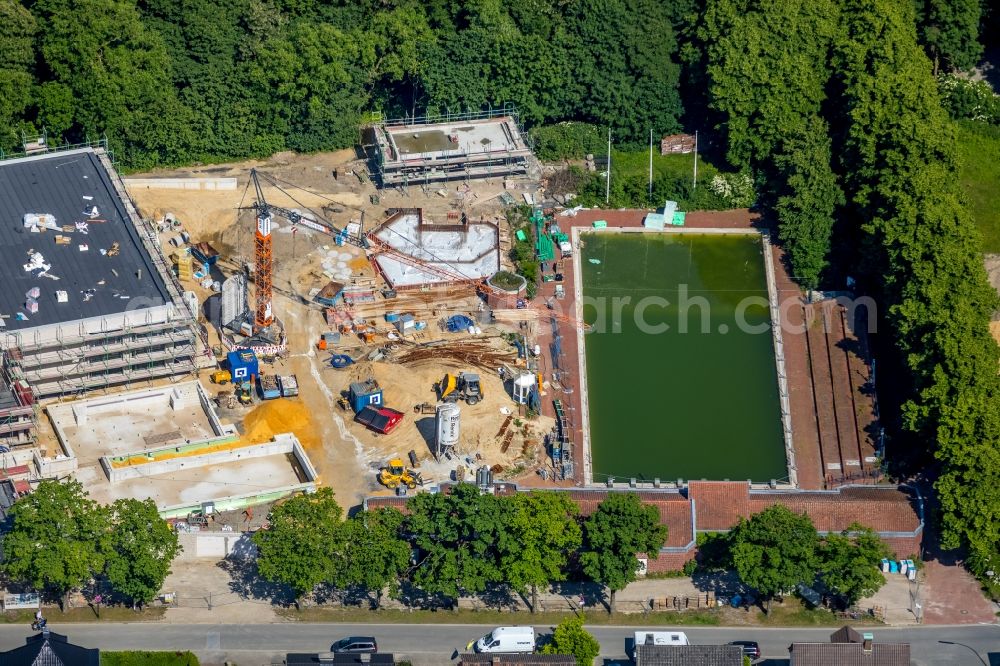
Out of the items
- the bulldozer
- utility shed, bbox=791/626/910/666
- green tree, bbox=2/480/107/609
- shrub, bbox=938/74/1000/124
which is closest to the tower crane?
the bulldozer

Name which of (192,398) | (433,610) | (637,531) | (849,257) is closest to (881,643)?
(637,531)

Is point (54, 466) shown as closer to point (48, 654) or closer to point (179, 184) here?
point (48, 654)

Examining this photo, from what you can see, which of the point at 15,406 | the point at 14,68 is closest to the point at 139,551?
the point at 15,406

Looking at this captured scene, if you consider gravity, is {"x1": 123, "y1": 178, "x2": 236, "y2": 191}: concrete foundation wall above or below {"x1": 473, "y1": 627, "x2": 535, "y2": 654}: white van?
above

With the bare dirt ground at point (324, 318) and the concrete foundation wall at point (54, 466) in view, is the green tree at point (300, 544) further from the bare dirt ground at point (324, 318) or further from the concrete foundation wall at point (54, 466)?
the concrete foundation wall at point (54, 466)

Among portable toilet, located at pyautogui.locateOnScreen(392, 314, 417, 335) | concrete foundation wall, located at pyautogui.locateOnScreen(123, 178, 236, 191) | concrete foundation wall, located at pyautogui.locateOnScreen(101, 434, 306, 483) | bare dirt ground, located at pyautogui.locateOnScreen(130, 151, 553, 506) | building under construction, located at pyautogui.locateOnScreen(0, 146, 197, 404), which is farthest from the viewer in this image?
concrete foundation wall, located at pyautogui.locateOnScreen(123, 178, 236, 191)

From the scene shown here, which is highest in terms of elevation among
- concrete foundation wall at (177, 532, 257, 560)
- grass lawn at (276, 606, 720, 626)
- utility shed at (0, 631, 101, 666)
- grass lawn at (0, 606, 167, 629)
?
concrete foundation wall at (177, 532, 257, 560)

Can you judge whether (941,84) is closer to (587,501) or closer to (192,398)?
(587,501)

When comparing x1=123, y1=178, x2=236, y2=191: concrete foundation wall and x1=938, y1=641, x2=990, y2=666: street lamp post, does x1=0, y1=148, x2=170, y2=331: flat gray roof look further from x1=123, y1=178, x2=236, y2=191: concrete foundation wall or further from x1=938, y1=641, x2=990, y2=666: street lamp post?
x1=938, y1=641, x2=990, y2=666: street lamp post
